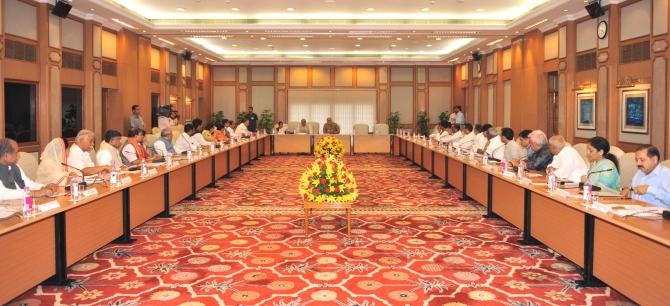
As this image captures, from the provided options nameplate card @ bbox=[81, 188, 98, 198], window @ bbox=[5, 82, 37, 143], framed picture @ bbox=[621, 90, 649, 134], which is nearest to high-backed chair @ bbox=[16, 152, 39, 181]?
nameplate card @ bbox=[81, 188, 98, 198]

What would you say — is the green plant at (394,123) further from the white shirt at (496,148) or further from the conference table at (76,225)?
the conference table at (76,225)

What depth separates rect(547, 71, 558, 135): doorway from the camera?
1234 cm

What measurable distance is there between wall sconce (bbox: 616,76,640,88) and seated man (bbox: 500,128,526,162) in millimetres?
2710

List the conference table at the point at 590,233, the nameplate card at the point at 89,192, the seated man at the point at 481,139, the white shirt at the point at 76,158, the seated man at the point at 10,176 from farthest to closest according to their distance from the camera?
1. the seated man at the point at 481,139
2. the white shirt at the point at 76,158
3. the nameplate card at the point at 89,192
4. the seated man at the point at 10,176
5. the conference table at the point at 590,233

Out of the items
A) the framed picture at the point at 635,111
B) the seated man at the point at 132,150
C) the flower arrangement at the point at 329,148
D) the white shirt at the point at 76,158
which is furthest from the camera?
the flower arrangement at the point at 329,148

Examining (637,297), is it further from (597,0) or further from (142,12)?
(142,12)

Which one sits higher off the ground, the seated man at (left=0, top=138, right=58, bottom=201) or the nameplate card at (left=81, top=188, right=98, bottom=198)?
the seated man at (left=0, top=138, right=58, bottom=201)

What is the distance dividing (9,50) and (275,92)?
41.0ft

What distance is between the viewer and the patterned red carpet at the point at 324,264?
3.87 meters

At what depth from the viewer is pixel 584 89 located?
411 inches

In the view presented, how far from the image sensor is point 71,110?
10305 millimetres

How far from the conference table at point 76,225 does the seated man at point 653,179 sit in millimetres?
4303

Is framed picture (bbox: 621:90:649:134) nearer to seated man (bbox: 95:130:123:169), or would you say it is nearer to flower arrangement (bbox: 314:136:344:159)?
flower arrangement (bbox: 314:136:344:159)

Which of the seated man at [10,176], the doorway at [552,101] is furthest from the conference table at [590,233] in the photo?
the doorway at [552,101]
